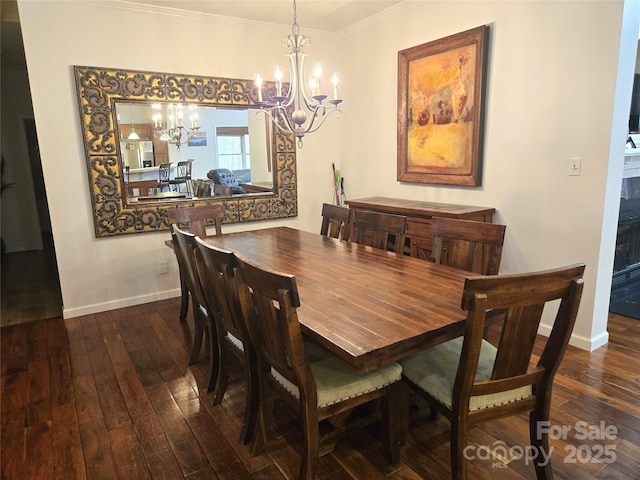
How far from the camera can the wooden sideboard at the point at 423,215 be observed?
10.2 ft

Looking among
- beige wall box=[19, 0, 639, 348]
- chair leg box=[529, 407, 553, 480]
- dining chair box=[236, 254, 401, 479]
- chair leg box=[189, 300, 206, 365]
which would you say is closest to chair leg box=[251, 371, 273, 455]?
dining chair box=[236, 254, 401, 479]

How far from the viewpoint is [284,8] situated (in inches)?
150

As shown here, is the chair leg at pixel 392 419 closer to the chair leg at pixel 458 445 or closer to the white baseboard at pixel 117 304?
the chair leg at pixel 458 445

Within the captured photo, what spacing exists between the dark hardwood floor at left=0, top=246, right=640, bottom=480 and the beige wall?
70cm

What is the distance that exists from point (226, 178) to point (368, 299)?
2.94 metres

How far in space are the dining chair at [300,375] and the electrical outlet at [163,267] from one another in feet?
8.25

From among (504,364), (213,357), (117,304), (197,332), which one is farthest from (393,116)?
(117,304)

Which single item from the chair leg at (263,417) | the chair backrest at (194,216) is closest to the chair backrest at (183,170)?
the chair backrest at (194,216)

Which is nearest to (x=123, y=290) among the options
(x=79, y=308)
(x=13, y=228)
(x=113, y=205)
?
(x=79, y=308)

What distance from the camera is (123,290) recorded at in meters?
3.89

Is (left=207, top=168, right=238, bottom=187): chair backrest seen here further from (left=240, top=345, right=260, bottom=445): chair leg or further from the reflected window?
(left=240, top=345, right=260, bottom=445): chair leg

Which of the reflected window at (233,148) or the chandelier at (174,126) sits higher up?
the chandelier at (174,126)

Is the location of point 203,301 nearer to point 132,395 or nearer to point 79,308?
point 132,395

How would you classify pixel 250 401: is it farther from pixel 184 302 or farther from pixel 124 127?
pixel 124 127
